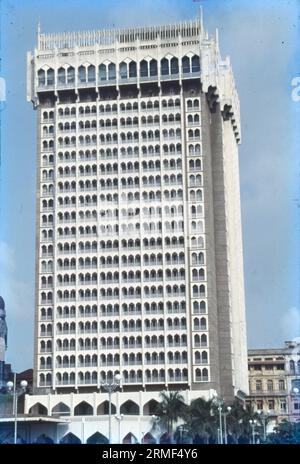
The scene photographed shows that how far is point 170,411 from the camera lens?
70812 millimetres

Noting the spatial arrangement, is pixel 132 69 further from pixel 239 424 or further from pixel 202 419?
pixel 239 424

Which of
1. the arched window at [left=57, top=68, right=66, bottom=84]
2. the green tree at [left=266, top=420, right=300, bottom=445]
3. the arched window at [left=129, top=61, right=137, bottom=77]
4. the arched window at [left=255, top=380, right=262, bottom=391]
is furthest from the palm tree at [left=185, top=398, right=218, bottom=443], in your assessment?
the arched window at [left=57, top=68, right=66, bottom=84]

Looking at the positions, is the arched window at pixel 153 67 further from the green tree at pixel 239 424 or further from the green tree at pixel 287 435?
the green tree at pixel 287 435

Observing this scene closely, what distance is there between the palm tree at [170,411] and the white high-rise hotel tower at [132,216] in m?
4.65

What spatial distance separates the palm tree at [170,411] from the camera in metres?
70.6

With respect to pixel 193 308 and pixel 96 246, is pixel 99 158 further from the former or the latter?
pixel 193 308

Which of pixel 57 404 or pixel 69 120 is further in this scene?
pixel 69 120

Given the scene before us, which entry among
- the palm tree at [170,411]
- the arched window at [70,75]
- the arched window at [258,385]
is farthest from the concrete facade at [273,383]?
the arched window at [70,75]

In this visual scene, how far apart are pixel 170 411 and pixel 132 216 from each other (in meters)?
19.3

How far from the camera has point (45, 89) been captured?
8406 cm

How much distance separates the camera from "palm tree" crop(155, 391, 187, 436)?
232 ft

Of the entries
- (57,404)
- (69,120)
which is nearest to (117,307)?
(57,404)

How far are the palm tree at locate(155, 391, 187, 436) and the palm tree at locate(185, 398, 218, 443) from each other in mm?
933

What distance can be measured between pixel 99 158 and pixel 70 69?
9.51 m
